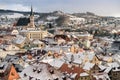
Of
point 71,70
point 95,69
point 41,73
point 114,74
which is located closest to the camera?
point 41,73

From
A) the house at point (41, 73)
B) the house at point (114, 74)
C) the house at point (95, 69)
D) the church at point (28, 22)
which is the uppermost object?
the house at point (41, 73)

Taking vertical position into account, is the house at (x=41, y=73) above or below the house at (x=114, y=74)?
above

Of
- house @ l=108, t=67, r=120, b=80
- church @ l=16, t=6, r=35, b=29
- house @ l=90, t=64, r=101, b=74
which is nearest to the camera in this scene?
house @ l=108, t=67, r=120, b=80

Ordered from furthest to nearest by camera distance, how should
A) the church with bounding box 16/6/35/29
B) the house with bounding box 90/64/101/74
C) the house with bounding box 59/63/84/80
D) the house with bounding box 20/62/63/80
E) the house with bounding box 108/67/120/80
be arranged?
the church with bounding box 16/6/35/29 → the house with bounding box 90/64/101/74 → the house with bounding box 108/67/120/80 → the house with bounding box 59/63/84/80 → the house with bounding box 20/62/63/80

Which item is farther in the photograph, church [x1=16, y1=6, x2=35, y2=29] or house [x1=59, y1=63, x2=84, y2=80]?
church [x1=16, y1=6, x2=35, y2=29]

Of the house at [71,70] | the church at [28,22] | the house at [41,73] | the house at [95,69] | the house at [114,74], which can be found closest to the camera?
the house at [41,73]

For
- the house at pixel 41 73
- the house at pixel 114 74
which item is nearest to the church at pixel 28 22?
the house at pixel 114 74

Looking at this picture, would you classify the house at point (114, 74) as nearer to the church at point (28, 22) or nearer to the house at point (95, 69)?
the house at point (95, 69)

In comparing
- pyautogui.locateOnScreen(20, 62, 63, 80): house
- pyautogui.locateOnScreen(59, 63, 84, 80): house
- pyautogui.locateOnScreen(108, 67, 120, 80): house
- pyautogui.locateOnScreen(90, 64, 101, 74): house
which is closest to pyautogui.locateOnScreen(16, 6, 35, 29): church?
pyautogui.locateOnScreen(90, 64, 101, 74): house

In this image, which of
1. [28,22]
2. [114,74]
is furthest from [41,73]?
[28,22]

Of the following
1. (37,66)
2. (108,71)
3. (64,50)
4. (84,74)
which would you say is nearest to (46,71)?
(37,66)

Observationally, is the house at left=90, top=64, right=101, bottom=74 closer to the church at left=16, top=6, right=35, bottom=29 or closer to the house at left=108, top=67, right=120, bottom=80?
the house at left=108, top=67, right=120, bottom=80

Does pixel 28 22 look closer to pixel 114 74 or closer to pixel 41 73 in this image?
pixel 114 74

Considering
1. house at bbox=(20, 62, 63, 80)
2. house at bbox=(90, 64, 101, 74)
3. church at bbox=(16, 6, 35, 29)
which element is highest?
house at bbox=(20, 62, 63, 80)
